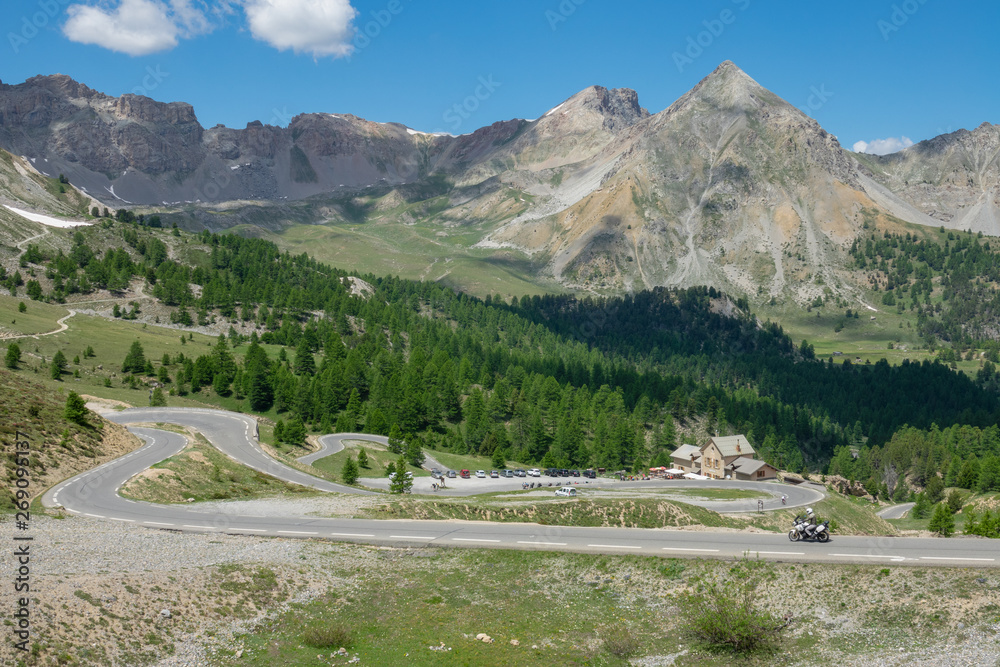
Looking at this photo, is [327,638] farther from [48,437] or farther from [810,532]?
[48,437]

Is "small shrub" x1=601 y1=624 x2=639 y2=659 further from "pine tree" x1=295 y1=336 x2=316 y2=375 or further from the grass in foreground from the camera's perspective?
"pine tree" x1=295 y1=336 x2=316 y2=375

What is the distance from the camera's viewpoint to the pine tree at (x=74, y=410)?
190ft

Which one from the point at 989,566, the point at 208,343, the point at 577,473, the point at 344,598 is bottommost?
the point at 577,473

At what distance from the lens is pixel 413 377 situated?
140 m

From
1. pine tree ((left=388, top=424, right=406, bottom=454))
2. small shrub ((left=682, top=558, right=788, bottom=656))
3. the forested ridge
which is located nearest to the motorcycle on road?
small shrub ((left=682, top=558, right=788, bottom=656))

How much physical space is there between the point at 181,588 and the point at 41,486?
24.0m

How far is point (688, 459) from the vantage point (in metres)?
132

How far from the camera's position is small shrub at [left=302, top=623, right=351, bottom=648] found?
27.5m

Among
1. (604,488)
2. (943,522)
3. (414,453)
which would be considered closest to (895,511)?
(943,522)

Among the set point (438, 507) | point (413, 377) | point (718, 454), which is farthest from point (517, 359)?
point (438, 507)

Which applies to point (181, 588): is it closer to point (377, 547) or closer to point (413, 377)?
point (377, 547)

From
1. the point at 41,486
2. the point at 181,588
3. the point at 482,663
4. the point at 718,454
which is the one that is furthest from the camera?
the point at 718,454

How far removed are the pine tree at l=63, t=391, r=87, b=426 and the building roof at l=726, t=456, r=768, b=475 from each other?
104291mm

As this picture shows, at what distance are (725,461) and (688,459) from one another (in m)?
8.94
